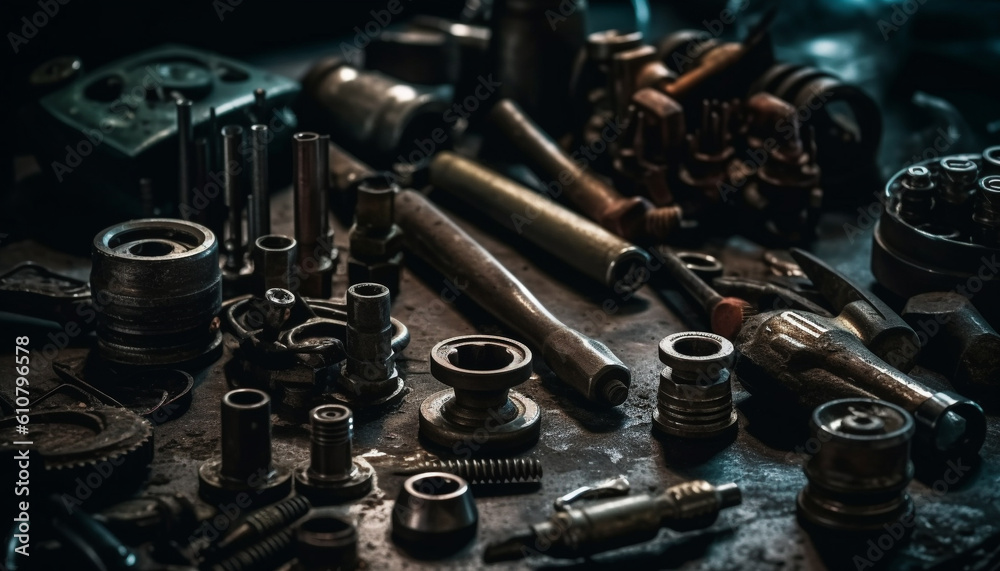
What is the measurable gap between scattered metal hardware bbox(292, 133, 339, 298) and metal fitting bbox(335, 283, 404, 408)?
0.53 meters

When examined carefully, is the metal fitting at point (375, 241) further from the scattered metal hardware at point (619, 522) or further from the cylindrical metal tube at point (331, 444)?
the scattered metal hardware at point (619, 522)

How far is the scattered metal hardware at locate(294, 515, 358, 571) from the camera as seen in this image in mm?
1977

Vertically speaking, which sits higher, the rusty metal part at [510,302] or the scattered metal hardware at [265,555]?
the rusty metal part at [510,302]

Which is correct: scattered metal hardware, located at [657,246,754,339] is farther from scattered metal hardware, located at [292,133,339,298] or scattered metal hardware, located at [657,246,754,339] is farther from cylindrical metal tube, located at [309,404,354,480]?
cylindrical metal tube, located at [309,404,354,480]

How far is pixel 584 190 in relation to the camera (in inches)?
145

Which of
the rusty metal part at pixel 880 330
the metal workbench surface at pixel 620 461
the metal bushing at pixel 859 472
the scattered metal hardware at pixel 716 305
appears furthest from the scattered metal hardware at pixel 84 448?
the rusty metal part at pixel 880 330

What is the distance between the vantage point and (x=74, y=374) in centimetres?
266

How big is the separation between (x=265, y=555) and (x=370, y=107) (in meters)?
2.39

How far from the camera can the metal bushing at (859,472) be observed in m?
2.11

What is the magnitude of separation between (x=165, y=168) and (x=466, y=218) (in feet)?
3.29

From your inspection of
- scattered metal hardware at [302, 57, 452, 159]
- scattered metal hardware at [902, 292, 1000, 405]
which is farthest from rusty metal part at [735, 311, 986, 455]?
scattered metal hardware at [302, 57, 452, 159]

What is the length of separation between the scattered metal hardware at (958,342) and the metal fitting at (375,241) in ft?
4.63

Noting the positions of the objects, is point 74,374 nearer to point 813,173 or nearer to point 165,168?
point 165,168

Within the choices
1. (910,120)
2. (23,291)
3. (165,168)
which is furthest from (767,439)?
(910,120)
